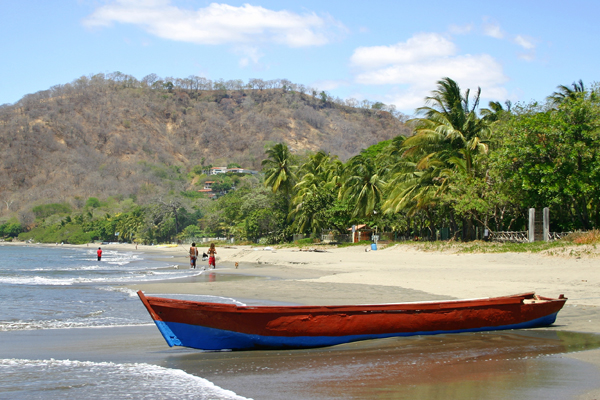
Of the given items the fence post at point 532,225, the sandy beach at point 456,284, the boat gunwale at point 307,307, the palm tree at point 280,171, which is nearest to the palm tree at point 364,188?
the palm tree at point 280,171

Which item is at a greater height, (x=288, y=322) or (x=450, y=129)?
(x=450, y=129)

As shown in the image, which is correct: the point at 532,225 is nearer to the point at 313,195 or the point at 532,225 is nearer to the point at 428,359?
the point at 428,359

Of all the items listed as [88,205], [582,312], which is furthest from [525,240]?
[88,205]

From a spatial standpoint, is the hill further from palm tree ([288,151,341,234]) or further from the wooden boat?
the wooden boat

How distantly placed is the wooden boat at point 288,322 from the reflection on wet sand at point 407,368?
15 cm

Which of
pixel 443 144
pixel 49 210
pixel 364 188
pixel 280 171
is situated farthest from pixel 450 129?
pixel 49 210

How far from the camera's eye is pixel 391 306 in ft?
23.4

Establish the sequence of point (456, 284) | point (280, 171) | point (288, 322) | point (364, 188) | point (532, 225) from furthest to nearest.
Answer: point (280, 171), point (364, 188), point (532, 225), point (456, 284), point (288, 322)

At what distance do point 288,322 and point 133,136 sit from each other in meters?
166

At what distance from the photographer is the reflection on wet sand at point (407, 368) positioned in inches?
199

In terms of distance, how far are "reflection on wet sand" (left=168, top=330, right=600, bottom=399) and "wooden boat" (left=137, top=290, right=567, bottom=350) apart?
146 mm

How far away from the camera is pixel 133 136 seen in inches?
6417

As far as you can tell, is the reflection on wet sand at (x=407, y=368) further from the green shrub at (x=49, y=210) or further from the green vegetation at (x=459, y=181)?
the green shrub at (x=49, y=210)

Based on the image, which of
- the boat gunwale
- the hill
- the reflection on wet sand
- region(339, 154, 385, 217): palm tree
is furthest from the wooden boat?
the hill
